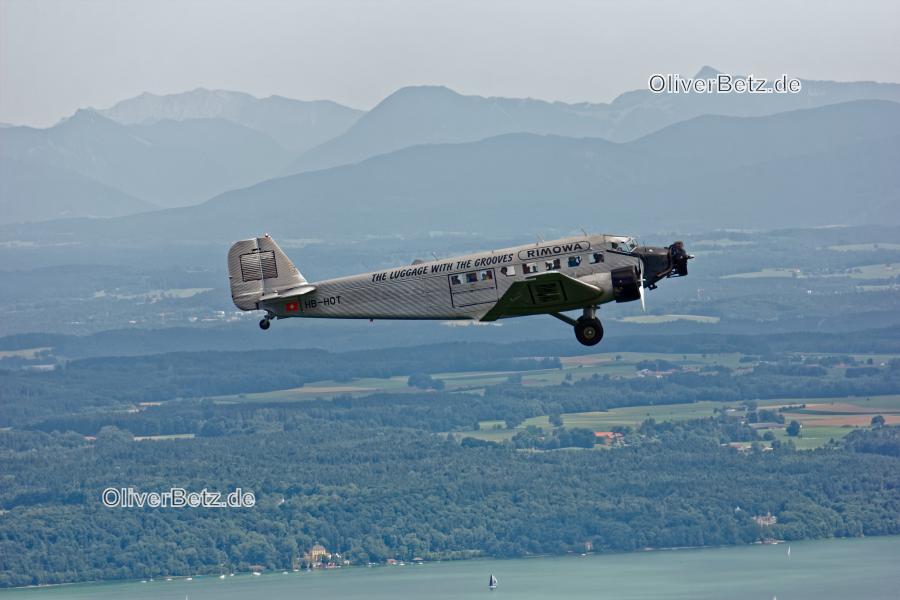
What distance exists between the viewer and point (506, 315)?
67750mm

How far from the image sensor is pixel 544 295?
67.3 metres

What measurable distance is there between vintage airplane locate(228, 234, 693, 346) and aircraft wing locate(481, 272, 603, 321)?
37 mm

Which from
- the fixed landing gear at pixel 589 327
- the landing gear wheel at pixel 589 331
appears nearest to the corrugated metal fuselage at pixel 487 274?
the fixed landing gear at pixel 589 327

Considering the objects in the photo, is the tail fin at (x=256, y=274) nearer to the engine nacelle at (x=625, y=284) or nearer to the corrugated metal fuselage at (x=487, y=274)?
the corrugated metal fuselage at (x=487, y=274)

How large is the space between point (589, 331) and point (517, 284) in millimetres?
4287

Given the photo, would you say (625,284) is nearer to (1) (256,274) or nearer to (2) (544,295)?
(2) (544,295)

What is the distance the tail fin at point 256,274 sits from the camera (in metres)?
72.9

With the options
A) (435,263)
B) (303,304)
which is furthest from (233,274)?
(435,263)

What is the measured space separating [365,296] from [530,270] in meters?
6.91

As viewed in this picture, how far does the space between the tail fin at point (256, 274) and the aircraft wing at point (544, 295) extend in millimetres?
9363

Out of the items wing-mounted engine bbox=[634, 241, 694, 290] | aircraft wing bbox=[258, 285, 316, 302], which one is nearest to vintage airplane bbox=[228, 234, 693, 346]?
wing-mounted engine bbox=[634, 241, 694, 290]

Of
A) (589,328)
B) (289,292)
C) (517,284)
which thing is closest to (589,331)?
(589,328)

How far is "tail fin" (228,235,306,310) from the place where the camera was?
7288cm

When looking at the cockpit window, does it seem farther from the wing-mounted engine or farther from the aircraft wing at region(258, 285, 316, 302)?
the aircraft wing at region(258, 285, 316, 302)
